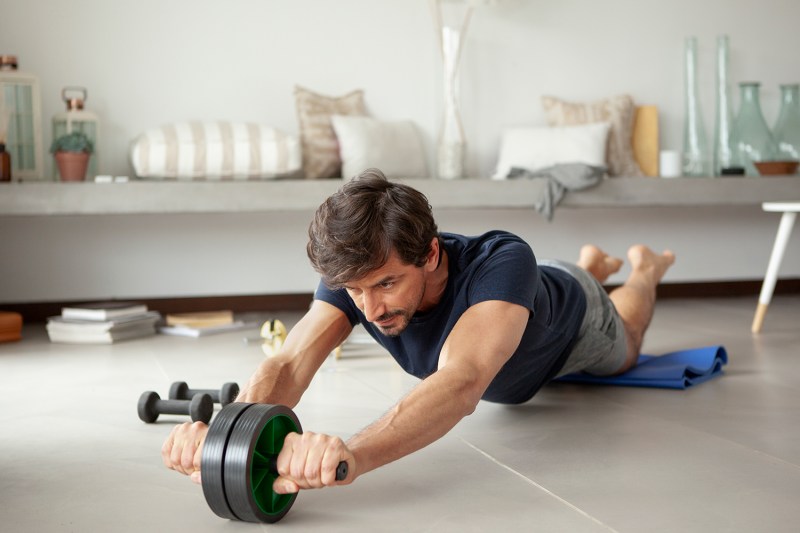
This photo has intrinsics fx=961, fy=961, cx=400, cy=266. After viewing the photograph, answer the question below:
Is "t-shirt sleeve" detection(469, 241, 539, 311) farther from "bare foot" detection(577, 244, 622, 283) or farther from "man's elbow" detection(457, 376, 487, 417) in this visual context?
"bare foot" detection(577, 244, 622, 283)

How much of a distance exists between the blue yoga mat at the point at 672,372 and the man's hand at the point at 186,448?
63.1 inches

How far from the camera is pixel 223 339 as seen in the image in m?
4.16

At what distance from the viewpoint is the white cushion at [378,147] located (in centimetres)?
498

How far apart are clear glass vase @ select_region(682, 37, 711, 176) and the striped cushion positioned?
2301 millimetres

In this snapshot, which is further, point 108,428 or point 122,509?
point 108,428

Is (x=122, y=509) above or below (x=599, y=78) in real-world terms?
below

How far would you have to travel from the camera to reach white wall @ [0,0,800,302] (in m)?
4.95

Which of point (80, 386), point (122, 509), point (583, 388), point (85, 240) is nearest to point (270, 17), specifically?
point (85, 240)

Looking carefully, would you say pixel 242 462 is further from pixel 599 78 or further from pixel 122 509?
pixel 599 78

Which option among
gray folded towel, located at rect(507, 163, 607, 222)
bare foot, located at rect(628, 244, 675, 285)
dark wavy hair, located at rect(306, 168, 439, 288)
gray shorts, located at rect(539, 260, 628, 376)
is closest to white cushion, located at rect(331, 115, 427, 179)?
gray folded towel, located at rect(507, 163, 607, 222)

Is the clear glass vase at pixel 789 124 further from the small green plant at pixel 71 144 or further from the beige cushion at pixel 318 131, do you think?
the small green plant at pixel 71 144

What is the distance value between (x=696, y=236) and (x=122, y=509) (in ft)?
15.2

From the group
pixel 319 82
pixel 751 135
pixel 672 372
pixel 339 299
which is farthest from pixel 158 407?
pixel 751 135

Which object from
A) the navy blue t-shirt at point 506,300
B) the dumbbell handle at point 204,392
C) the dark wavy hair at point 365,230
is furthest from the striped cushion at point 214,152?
the dark wavy hair at point 365,230
